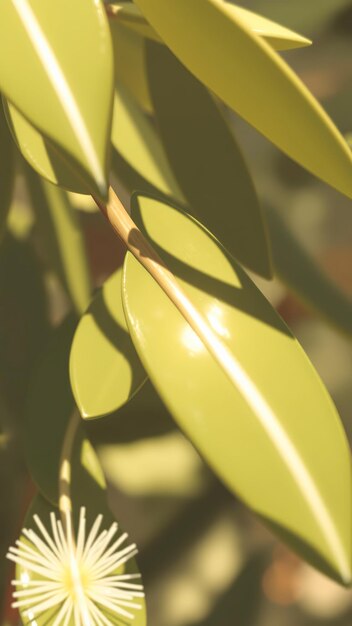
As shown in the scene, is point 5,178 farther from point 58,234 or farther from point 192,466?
point 192,466

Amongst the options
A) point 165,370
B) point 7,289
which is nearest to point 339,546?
point 165,370

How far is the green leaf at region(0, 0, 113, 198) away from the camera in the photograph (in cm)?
25

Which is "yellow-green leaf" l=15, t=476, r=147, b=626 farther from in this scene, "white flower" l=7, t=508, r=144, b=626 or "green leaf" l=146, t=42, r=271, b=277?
"green leaf" l=146, t=42, r=271, b=277

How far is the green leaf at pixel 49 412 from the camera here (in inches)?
15.4

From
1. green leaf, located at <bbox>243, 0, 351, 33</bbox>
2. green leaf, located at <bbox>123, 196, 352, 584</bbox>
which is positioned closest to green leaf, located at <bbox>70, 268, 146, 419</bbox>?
green leaf, located at <bbox>123, 196, 352, 584</bbox>

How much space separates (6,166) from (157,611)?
0.32 metres

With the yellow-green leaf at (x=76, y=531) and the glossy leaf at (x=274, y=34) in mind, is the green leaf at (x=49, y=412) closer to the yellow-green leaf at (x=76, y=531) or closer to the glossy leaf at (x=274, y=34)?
the yellow-green leaf at (x=76, y=531)

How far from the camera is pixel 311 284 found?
0.49m

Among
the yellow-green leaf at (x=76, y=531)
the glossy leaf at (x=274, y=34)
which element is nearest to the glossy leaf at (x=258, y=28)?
the glossy leaf at (x=274, y=34)

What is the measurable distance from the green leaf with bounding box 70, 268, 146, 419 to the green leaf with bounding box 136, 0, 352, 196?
0.37 feet

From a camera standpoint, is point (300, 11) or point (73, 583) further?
point (300, 11)

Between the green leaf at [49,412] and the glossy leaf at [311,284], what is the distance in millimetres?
140

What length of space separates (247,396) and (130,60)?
0.25 m

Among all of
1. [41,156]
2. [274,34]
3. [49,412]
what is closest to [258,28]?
[274,34]
